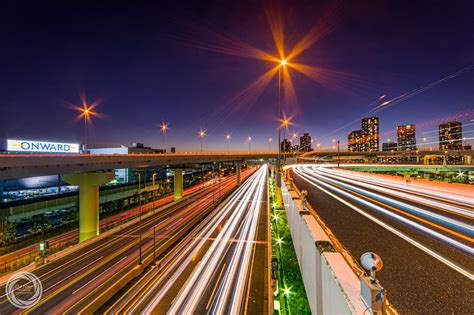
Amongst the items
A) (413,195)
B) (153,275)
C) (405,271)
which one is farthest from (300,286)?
(153,275)

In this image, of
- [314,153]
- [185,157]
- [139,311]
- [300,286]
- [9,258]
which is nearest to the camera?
[300,286]

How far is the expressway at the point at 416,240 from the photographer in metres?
3.31

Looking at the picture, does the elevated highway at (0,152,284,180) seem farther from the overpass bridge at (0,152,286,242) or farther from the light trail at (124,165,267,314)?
the light trail at (124,165,267,314)

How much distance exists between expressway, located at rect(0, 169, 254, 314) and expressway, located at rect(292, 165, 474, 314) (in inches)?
722

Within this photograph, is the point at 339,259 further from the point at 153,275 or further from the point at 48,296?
the point at 48,296

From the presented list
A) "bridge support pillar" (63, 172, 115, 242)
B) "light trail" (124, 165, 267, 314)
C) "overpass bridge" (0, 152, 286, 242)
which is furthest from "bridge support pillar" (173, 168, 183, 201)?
"bridge support pillar" (63, 172, 115, 242)

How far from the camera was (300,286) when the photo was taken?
373 inches

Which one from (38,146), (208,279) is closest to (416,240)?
(208,279)

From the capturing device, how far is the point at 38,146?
65.4 feet

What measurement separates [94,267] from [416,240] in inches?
974

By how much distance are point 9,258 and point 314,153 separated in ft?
395

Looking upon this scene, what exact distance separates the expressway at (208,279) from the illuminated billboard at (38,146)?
1804cm

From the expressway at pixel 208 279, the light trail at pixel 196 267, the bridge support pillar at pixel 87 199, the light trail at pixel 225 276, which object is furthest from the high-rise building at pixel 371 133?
the bridge support pillar at pixel 87 199

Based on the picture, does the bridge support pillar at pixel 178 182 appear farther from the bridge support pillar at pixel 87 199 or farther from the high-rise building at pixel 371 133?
the high-rise building at pixel 371 133
